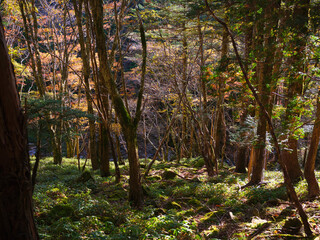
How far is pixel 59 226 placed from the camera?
3.85 m

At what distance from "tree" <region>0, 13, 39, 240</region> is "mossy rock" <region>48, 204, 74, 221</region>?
3.05 meters

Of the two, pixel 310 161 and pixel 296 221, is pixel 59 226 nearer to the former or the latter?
pixel 296 221

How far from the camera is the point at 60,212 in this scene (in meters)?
4.68

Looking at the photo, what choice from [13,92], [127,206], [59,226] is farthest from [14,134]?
[127,206]

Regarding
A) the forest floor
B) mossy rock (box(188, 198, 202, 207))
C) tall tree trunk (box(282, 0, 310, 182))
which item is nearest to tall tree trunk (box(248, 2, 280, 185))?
tall tree trunk (box(282, 0, 310, 182))

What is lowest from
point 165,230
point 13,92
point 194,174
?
point 194,174

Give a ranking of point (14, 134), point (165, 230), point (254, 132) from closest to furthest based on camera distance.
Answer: point (14, 134) → point (165, 230) → point (254, 132)

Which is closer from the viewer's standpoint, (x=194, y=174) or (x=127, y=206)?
(x=127, y=206)

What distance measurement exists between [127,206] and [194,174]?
19.4 ft

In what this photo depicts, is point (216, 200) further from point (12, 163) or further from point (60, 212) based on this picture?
point (12, 163)

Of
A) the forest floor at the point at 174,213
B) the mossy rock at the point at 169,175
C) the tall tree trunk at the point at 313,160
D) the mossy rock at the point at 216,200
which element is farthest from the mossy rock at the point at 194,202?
the mossy rock at the point at 169,175

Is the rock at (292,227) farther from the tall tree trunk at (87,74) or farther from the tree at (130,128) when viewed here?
the tall tree trunk at (87,74)

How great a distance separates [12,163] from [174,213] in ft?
13.9

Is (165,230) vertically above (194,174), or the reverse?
(165,230)
